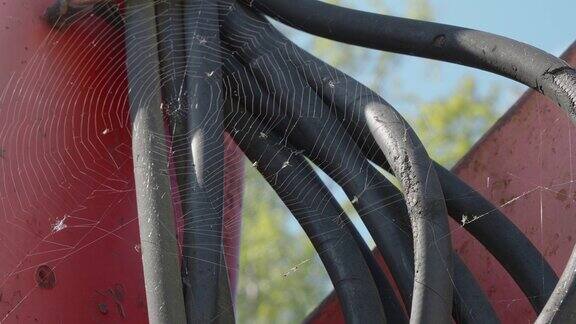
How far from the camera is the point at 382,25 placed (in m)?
2.09

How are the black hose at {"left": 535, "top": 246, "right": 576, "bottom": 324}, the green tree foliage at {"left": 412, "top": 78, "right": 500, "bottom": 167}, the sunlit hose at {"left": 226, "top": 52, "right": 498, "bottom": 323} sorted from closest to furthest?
the black hose at {"left": 535, "top": 246, "right": 576, "bottom": 324}, the sunlit hose at {"left": 226, "top": 52, "right": 498, "bottom": 323}, the green tree foliage at {"left": 412, "top": 78, "right": 500, "bottom": 167}

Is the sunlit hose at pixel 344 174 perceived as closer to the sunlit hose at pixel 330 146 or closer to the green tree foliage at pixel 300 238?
the sunlit hose at pixel 330 146

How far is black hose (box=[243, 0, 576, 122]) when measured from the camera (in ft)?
6.03

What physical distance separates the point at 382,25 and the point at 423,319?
63 cm

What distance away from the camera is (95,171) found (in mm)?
2211

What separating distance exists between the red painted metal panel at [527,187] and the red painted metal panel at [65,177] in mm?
472

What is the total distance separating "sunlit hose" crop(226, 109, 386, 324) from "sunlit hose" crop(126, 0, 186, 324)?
0.69 ft

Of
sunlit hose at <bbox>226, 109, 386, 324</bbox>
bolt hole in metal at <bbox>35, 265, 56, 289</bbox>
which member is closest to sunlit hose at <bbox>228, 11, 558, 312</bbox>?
sunlit hose at <bbox>226, 109, 386, 324</bbox>

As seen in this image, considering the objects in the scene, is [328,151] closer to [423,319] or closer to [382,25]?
[382,25]

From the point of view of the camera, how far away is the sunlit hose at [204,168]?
188 cm

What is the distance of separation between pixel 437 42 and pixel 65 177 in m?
0.74

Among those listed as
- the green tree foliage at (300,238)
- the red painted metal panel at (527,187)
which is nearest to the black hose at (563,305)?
the red painted metal panel at (527,187)

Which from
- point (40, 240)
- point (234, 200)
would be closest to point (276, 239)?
point (234, 200)

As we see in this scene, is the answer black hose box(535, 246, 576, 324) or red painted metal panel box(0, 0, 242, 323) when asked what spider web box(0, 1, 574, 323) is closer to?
red painted metal panel box(0, 0, 242, 323)
